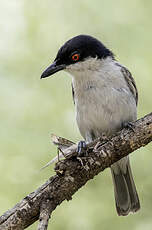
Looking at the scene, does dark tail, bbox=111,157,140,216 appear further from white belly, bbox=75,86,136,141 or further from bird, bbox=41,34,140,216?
white belly, bbox=75,86,136,141

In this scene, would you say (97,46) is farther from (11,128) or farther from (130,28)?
(11,128)

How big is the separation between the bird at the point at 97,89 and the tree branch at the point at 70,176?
1165mm

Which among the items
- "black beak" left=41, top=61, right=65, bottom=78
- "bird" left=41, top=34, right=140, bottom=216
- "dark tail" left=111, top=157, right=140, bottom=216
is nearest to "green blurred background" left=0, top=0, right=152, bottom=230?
"dark tail" left=111, top=157, right=140, bottom=216

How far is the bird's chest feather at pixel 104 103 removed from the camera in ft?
19.1

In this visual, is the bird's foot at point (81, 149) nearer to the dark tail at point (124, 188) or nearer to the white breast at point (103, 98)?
the white breast at point (103, 98)

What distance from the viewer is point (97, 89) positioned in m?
5.84

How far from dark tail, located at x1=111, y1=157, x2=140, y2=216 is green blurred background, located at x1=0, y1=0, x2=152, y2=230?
0.38ft

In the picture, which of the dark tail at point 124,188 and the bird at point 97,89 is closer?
the bird at point 97,89

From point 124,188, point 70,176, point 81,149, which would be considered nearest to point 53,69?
point 81,149

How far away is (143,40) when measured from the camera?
7055mm

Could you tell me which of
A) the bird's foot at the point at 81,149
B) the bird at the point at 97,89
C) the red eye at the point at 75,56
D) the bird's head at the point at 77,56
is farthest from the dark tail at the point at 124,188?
the bird's foot at the point at 81,149

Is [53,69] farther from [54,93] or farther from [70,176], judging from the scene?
[70,176]

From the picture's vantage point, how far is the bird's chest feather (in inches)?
229

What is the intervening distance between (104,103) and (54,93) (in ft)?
3.88
